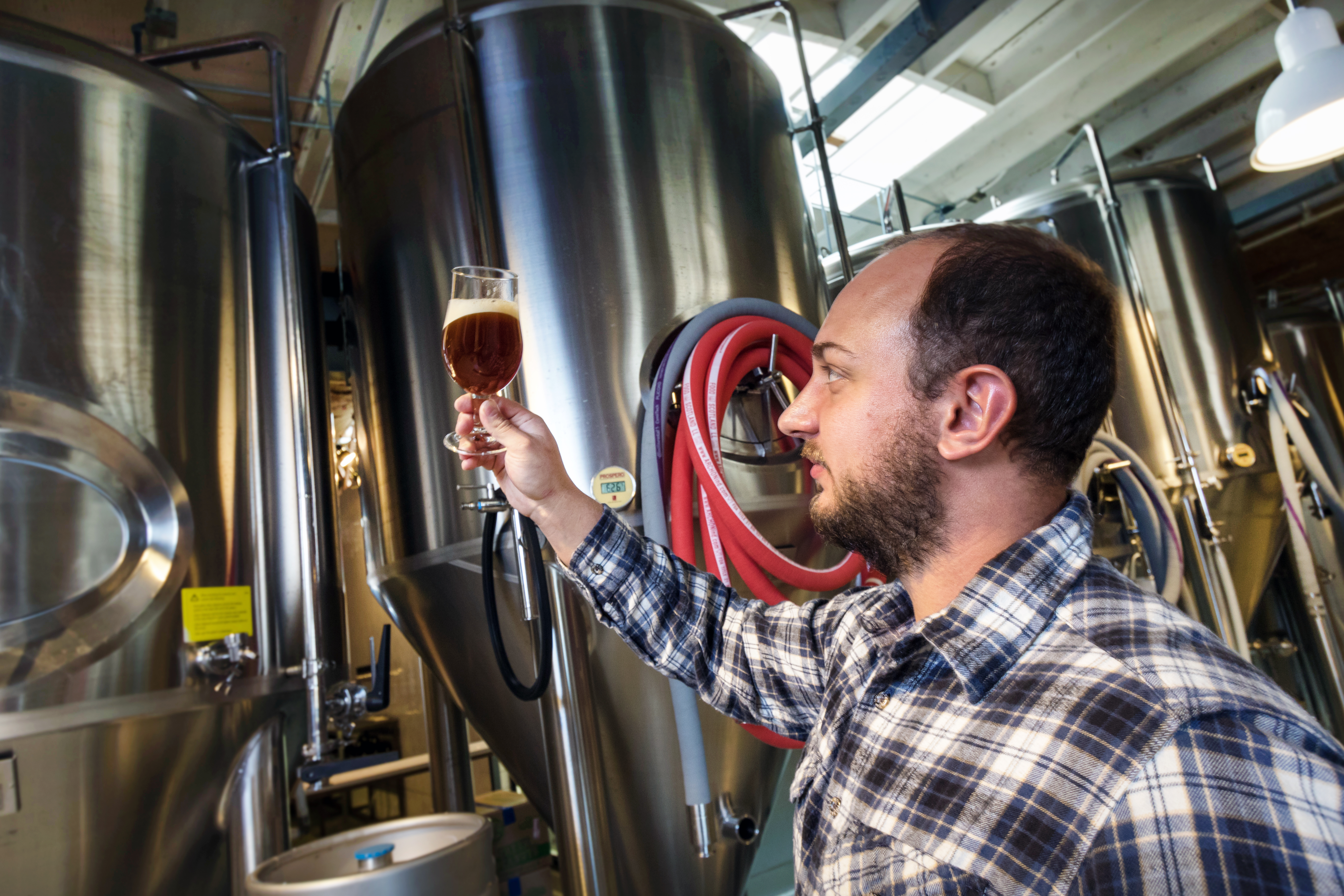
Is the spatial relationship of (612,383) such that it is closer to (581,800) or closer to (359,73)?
(581,800)

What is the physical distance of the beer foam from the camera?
1.07 meters

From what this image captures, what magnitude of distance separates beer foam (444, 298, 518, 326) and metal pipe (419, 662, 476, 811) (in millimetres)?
1997

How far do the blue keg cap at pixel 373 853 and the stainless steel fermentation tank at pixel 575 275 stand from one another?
379mm

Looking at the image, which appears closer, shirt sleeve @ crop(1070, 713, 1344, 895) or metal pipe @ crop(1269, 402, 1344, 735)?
shirt sleeve @ crop(1070, 713, 1344, 895)

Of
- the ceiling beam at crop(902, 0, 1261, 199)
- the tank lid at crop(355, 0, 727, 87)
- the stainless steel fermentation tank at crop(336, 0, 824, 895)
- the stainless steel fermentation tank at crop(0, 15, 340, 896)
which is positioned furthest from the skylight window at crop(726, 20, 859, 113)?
the stainless steel fermentation tank at crop(0, 15, 340, 896)

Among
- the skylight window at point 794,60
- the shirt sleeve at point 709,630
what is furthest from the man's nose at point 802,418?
the skylight window at point 794,60

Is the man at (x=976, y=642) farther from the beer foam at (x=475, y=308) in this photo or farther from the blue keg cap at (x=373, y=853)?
the blue keg cap at (x=373, y=853)

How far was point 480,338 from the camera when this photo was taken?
1.07 metres

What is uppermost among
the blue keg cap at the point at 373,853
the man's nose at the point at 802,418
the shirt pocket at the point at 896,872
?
the man's nose at the point at 802,418

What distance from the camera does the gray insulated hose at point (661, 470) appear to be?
1572 millimetres

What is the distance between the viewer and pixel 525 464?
1126mm

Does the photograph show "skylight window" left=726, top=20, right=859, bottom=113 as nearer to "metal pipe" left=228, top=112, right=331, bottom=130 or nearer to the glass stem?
"metal pipe" left=228, top=112, right=331, bottom=130

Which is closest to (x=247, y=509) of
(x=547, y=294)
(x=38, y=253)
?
(x=38, y=253)

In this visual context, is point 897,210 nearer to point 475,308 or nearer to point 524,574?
point 524,574
